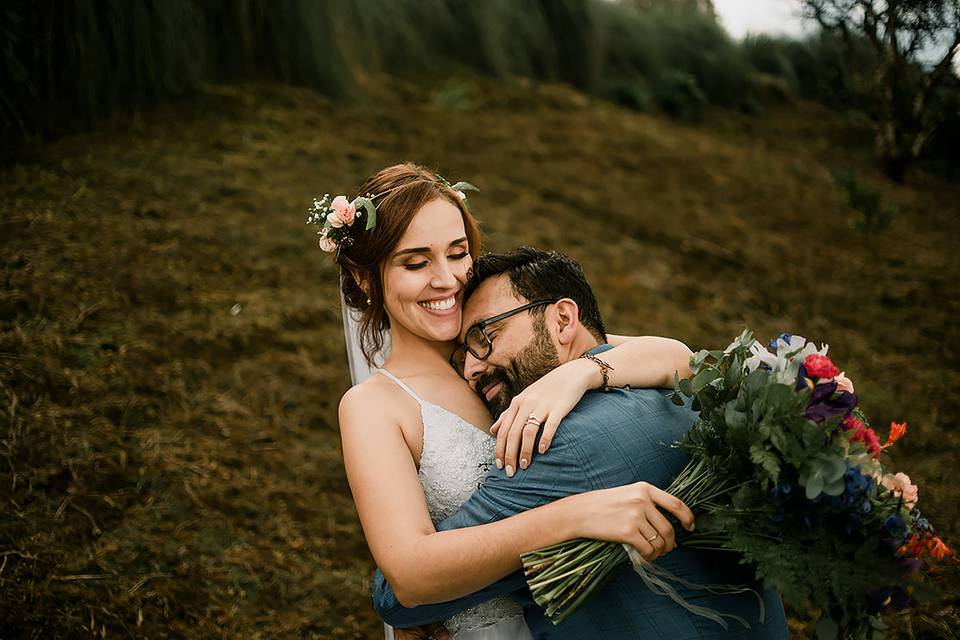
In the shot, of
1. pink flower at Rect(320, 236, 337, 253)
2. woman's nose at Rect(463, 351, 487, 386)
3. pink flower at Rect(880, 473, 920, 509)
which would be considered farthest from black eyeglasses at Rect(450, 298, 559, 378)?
pink flower at Rect(880, 473, 920, 509)

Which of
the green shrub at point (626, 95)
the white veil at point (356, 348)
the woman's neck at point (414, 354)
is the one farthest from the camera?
the green shrub at point (626, 95)

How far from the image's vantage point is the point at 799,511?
1686 millimetres

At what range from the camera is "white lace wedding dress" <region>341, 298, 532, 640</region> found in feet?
7.43

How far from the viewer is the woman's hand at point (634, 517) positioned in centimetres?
174

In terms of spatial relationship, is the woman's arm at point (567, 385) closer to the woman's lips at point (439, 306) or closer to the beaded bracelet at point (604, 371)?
the beaded bracelet at point (604, 371)

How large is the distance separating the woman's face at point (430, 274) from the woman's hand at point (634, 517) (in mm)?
907

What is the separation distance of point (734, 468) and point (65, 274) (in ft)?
15.3

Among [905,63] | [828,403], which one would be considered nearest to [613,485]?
[828,403]

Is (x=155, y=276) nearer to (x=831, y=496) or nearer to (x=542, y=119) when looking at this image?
(x=831, y=496)

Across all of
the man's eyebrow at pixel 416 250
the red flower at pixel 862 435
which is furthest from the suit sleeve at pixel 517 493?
Result: the man's eyebrow at pixel 416 250

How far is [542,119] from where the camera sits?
902 cm

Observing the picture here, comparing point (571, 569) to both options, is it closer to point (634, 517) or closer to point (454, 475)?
point (634, 517)

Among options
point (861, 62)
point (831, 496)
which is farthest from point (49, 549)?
point (861, 62)

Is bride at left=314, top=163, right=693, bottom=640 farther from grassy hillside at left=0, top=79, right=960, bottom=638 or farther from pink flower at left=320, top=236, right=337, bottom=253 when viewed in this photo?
grassy hillside at left=0, top=79, right=960, bottom=638
